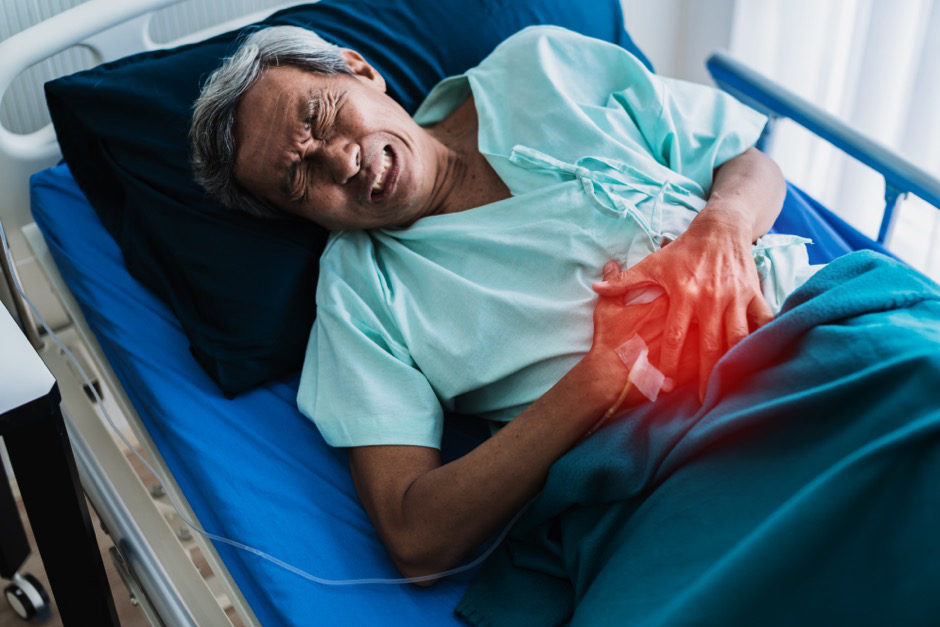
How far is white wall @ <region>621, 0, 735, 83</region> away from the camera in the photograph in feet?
9.48

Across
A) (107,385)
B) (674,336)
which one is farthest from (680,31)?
(107,385)

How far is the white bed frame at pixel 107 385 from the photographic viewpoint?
60.1 inches

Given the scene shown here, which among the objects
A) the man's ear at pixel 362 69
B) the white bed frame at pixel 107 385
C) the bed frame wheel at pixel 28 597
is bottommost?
the bed frame wheel at pixel 28 597

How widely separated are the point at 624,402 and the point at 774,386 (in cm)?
22

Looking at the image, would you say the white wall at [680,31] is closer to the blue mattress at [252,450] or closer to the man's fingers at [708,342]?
the blue mattress at [252,450]

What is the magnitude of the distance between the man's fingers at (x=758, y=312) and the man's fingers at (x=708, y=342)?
2.3 inches

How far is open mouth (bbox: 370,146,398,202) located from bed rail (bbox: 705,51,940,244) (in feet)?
2.84

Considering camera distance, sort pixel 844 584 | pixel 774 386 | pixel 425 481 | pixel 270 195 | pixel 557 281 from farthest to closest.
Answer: pixel 270 195
pixel 557 281
pixel 425 481
pixel 774 386
pixel 844 584

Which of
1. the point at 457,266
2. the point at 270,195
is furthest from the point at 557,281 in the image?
the point at 270,195

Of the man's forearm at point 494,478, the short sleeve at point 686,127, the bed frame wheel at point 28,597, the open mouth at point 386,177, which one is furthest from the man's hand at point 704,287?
the bed frame wheel at point 28,597

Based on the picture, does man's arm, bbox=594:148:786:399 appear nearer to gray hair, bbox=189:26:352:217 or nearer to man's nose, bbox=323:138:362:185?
man's nose, bbox=323:138:362:185

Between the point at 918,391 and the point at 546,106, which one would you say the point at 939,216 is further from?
the point at 918,391

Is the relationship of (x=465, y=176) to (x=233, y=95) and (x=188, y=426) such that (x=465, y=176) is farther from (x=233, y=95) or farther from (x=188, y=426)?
(x=188, y=426)

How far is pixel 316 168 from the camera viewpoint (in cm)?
159
